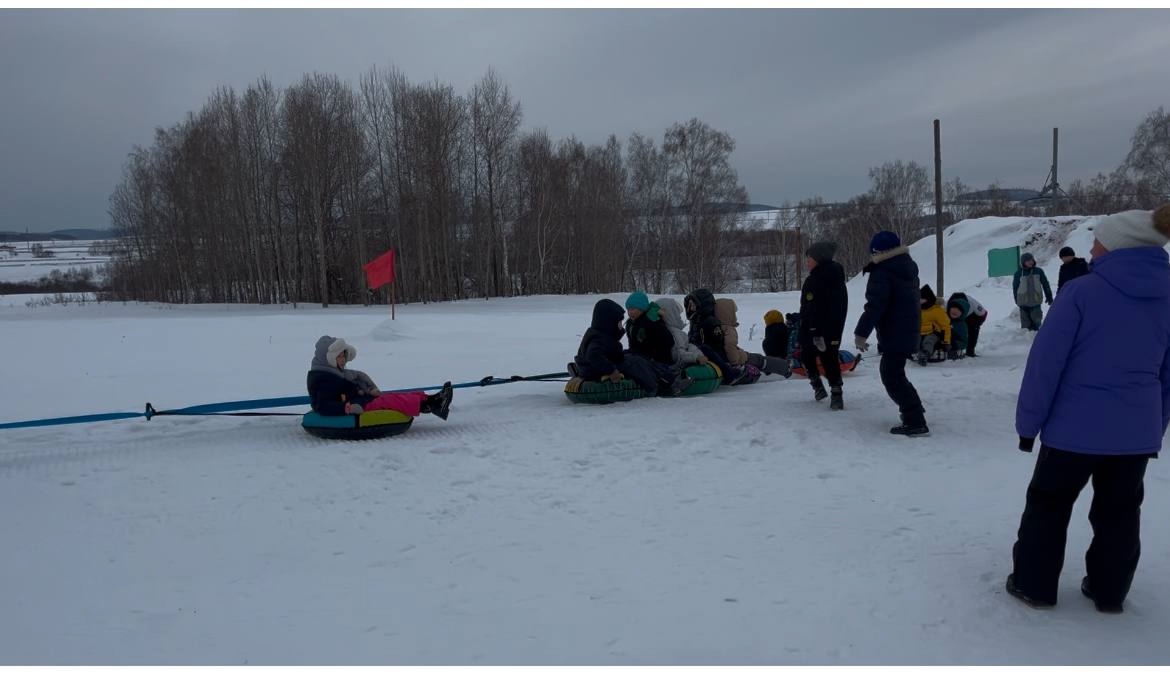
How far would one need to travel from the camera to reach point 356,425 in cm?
660

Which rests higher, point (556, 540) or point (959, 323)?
point (959, 323)

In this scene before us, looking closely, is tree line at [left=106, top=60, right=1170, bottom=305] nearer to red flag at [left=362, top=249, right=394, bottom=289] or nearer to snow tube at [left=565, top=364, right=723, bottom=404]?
red flag at [left=362, top=249, right=394, bottom=289]

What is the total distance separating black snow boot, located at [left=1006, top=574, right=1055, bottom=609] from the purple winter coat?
2.16 ft

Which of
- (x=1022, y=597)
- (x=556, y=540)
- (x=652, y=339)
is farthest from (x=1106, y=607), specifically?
(x=652, y=339)

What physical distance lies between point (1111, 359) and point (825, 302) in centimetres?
426

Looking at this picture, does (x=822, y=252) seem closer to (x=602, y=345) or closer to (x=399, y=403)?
(x=602, y=345)

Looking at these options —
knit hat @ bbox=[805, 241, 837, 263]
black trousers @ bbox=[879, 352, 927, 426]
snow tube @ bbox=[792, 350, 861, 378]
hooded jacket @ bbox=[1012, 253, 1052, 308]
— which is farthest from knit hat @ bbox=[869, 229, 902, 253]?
hooded jacket @ bbox=[1012, 253, 1052, 308]

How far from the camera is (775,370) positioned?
967cm

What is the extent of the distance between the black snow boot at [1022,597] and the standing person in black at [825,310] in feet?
13.2

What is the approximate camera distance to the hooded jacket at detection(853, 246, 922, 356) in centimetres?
648

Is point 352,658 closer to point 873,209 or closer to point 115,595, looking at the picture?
point 115,595

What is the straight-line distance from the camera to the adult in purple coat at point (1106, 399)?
A: 3.09m

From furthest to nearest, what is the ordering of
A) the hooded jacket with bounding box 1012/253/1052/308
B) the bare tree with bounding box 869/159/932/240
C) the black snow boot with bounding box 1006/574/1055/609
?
the bare tree with bounding box 869/159/932/240, the hooded jacket with bounding box 1012/253/1052/308, the black snow boot with bounding box 1006/574/1055/609

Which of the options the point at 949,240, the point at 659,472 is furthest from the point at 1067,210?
the point at 659,472
